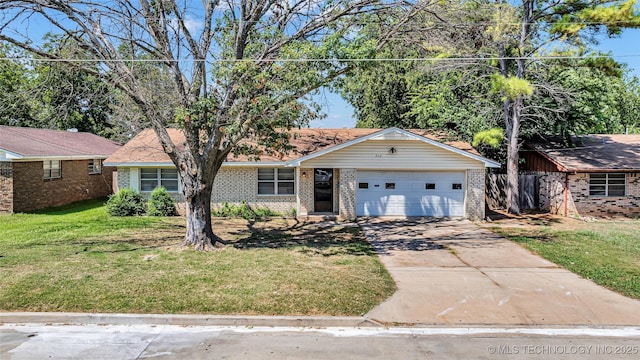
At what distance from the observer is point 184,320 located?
6.86 metres

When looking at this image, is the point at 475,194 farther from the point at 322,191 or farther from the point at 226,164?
the point at 226,164

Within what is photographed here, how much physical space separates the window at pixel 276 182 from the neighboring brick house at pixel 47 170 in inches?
383

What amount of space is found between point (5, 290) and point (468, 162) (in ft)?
53.1

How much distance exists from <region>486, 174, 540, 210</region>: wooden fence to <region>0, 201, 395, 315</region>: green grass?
35.4 feet

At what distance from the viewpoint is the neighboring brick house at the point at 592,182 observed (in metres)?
19.1

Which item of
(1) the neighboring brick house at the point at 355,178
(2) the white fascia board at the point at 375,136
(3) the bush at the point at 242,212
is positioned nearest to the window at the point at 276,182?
(1) the neighboring brick house at the point at 355,178

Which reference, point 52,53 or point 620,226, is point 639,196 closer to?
point 620,226

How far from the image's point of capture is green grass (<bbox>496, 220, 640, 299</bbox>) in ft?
31.1

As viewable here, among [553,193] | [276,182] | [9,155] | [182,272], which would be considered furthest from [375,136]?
[9,155]

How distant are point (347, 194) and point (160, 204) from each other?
8125mm

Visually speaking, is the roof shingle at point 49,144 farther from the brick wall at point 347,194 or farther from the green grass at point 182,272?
the brick wall at point 347,194

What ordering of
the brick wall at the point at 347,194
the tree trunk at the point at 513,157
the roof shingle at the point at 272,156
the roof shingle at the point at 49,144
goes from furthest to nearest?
the tree trunk at the point at 513,157 < the roof shingle at the point at 272,156 < the roof shingle at the point at 49,144 < the brick wall at the point at 347,194

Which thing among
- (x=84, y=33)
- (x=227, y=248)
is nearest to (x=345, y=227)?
(x=227, y=248)

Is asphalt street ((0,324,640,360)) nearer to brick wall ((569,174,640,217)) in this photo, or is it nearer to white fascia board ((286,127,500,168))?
white fascia board ((286,127,500,168))
